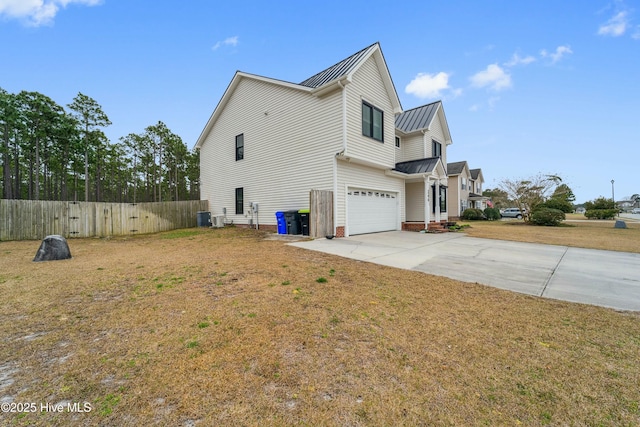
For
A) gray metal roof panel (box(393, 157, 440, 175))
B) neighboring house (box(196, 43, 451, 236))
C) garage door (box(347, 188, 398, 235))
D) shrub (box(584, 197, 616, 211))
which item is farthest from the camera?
shrub (box(584, 197, 616, 211))

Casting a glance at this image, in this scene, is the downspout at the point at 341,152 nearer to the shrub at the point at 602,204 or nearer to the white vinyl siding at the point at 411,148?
the white vinyl siding at the point at 411,148

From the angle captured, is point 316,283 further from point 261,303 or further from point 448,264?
point 448,264

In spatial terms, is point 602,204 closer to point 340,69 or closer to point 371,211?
point 371,211

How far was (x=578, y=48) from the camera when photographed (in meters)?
10.9

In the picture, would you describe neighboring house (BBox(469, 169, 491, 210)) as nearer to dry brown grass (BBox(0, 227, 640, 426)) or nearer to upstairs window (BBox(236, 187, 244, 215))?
upstairs window (BBox(236, 187, 244, 215))

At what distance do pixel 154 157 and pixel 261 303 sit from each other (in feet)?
109

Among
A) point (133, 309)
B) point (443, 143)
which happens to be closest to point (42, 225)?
point (133, 309)

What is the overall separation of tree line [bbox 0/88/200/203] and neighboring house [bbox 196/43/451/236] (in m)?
13.6

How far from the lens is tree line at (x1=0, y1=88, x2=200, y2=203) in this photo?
19453mm

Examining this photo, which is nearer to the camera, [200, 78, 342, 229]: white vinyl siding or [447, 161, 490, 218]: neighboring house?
[200, 78, 342, 229]: white vinyl siding

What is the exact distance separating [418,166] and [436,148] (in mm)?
4361

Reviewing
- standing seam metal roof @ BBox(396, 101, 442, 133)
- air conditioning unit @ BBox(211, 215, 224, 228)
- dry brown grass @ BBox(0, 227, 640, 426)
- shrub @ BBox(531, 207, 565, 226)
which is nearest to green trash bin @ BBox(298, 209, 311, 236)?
dry brown grass @ BBox(0, 227, 640, 426)

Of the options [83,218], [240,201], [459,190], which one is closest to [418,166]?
[240,201]

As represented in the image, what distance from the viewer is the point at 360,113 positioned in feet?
38.1
